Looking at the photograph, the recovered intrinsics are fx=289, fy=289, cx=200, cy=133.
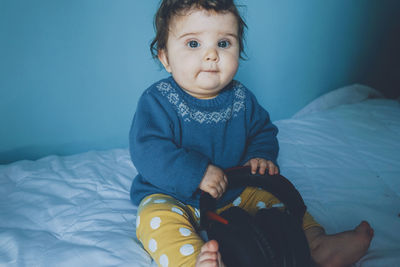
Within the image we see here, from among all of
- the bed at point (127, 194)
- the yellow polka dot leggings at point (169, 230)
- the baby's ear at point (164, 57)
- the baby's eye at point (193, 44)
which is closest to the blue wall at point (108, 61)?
the bed at point (127, 194)

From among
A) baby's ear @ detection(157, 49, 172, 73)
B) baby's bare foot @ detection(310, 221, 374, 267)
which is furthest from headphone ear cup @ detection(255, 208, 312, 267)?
baby's ear @ detection(157, 49, 172, 73)

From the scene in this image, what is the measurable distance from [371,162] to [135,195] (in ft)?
2.61

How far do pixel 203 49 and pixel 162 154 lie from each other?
0.27 metres

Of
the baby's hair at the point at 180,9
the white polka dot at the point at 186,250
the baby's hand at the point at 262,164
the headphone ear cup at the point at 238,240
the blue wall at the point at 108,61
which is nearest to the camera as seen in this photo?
the headphone ear cup at the point at 238,240

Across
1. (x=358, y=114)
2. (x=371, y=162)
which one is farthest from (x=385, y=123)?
(x=371, y=162)

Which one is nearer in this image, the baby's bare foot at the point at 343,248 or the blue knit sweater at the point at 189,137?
the baby's bare foot at the point at 343,248

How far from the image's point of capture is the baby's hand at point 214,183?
67 cm

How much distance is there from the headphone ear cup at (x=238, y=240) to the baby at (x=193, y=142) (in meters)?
0.07

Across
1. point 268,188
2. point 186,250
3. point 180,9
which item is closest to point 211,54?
point 180,9

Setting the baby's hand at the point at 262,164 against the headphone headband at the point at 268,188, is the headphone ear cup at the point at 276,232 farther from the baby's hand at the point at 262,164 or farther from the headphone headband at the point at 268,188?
the baby's hand at the point at 262,164

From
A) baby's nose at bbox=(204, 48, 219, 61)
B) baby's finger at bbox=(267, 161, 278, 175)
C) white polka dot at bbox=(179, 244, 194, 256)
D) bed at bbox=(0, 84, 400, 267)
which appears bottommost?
bed at bbox=(0, 84, 400, 267)

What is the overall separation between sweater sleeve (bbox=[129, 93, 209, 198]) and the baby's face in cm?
10

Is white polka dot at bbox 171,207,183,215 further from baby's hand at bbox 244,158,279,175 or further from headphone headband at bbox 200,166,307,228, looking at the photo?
baby's hand at bbox 244,158,279,175

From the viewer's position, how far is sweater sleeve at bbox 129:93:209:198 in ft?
2.23
